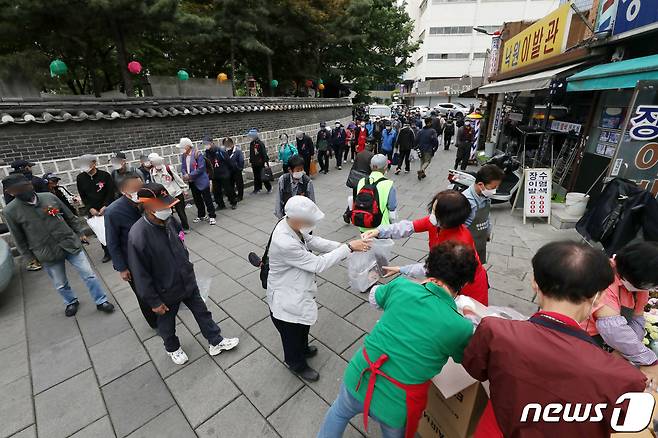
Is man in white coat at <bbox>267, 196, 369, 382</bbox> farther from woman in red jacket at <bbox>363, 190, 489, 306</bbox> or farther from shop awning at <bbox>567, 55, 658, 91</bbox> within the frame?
shop awning at <bbox>567, 55, 658, 91</bbox>

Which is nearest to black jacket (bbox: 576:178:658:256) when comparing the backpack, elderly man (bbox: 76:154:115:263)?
the backpack

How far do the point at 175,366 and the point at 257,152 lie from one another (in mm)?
6348

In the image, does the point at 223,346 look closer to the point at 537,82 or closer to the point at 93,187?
the point at 93,187

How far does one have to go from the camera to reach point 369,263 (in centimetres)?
400

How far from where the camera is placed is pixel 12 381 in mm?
3000

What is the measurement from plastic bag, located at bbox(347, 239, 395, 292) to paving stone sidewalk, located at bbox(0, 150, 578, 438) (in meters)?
0.25

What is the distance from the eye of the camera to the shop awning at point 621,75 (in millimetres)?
4094

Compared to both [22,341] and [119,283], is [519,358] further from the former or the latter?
[119,283]

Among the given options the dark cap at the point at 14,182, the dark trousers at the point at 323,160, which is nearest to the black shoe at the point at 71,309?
the dark cap at the point at 14,182

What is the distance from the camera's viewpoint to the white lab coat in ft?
7.69

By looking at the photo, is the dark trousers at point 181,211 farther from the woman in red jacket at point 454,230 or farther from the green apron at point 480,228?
the green apron at point 480,228

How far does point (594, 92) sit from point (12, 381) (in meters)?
10.7

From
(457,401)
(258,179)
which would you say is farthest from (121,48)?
(457,401)

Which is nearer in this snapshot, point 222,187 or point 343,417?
point 343,417
